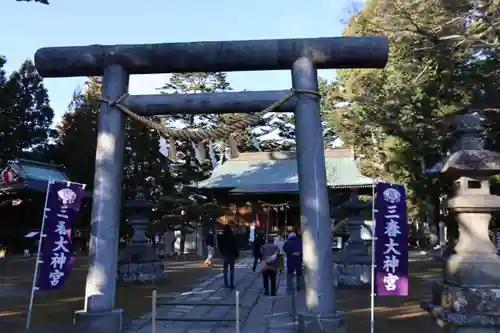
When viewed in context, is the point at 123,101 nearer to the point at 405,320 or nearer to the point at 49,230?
the point at 49,230

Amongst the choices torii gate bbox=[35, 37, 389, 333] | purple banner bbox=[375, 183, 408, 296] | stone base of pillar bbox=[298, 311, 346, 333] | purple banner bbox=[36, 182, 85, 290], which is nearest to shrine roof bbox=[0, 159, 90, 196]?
purple banner bbox=[36, 182, 85, 290]

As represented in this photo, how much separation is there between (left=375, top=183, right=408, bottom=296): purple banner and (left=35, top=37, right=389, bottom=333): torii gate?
1181mm

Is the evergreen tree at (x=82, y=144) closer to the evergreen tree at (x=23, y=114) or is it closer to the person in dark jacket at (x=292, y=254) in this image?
the evergreen tree at (x=23, y=114)

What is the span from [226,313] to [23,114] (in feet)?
92.9

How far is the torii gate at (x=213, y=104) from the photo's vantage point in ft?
21.5

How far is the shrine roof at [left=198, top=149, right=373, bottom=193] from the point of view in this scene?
28766mm

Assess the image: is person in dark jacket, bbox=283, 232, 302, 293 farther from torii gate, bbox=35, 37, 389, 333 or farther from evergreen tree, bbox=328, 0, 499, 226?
torii gate, bbox=35, 37, 389, 333

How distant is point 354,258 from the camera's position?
13.9 metres

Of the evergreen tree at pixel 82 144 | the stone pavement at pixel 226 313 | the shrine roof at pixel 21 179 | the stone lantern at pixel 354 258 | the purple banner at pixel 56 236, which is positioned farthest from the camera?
the evergreen tree at pixel 82 144

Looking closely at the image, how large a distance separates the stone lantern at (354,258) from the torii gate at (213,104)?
7.57m

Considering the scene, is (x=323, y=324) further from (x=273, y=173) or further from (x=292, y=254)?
(x=273, y=173)

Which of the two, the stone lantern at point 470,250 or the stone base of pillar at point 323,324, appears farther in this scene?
the stone lantern at point 470,250

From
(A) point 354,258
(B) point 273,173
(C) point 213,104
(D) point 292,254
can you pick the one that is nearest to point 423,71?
(A) point 354,258

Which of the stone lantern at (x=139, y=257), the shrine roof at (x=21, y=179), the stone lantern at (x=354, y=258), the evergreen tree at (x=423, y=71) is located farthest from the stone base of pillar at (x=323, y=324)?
the shrine roof at (x=21, y=179)
